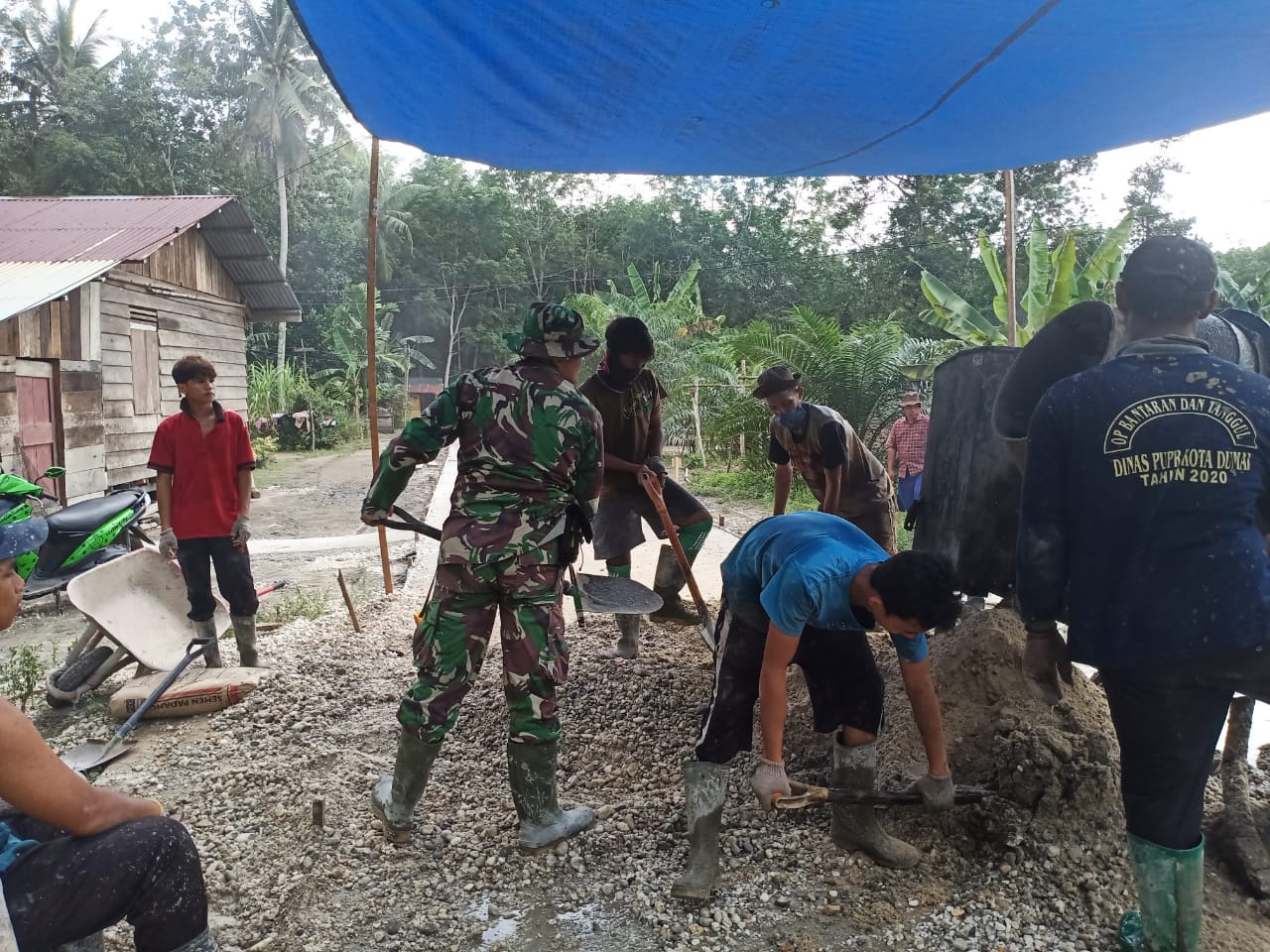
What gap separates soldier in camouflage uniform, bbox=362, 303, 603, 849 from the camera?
257cm

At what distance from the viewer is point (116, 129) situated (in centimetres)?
2633

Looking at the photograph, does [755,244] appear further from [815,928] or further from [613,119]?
[815,928]

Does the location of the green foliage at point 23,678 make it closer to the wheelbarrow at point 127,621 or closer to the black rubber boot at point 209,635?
the wheelbarrow at point 127,621

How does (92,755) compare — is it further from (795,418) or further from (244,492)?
(795,418)

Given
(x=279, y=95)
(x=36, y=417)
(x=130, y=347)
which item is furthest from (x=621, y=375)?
(x=279, y=95)

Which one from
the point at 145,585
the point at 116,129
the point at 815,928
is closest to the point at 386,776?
the point at 815,928

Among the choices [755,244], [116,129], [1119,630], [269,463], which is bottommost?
[269,463]

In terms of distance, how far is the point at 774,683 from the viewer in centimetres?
210

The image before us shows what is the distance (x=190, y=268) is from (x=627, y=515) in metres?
11.3

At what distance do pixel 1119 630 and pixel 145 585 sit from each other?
426cm

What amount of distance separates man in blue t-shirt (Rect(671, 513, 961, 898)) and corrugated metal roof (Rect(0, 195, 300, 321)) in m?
7.25

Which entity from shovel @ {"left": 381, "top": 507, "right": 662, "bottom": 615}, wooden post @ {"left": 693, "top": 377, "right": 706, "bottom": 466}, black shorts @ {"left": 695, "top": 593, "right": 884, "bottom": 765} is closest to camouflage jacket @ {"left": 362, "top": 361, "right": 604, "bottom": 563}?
black shorts @ {"left": 695, "top": 593, "right": 884, "bottom": 765}

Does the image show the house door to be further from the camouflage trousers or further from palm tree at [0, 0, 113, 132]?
palm tree at [0, 0, 113, 132]

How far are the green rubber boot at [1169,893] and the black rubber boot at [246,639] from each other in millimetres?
3965
